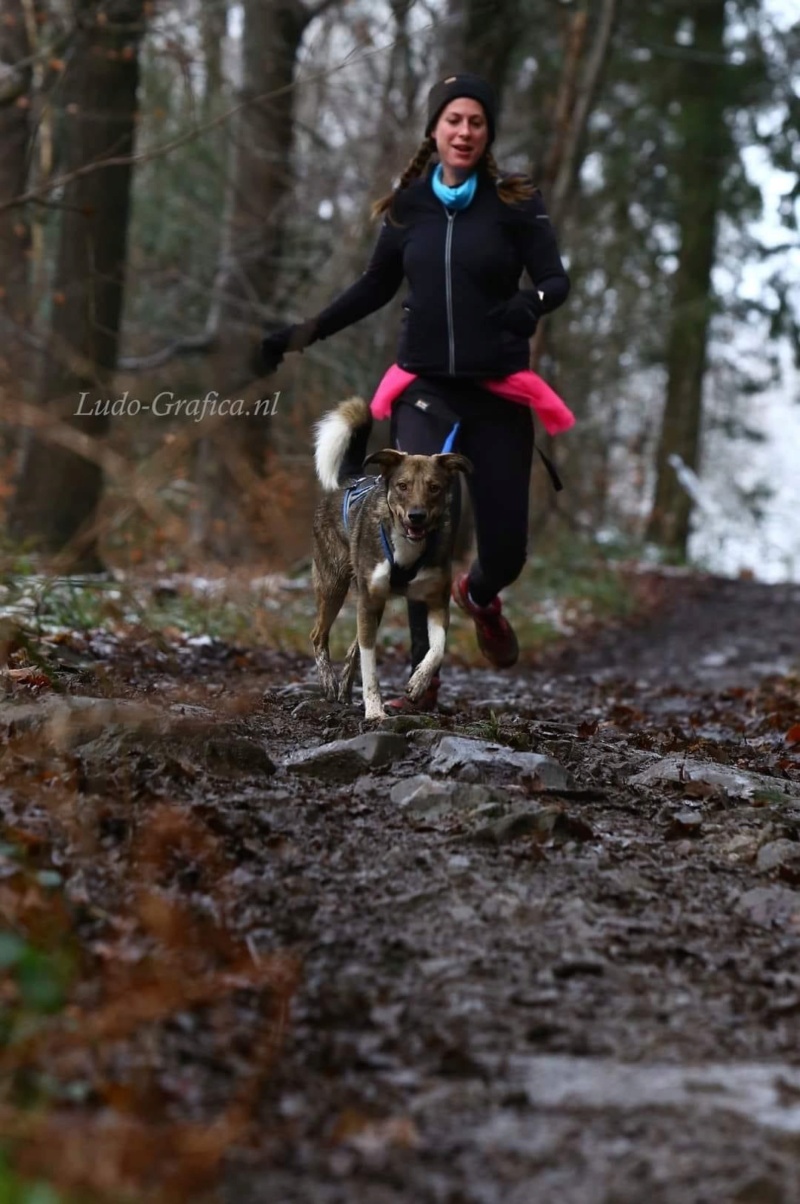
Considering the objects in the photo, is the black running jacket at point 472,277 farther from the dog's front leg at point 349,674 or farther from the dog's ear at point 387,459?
the dog's front leg at point 349,674

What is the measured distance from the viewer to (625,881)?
13.7 feet

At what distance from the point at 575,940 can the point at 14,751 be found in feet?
6.52

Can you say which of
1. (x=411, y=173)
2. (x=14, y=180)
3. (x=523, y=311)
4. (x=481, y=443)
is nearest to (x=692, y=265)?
(x=14, y=180)

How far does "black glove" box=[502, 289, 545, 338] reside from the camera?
626cm

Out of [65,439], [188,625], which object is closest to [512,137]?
[188,625]

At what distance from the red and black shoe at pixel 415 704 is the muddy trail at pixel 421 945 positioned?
0.82 feet

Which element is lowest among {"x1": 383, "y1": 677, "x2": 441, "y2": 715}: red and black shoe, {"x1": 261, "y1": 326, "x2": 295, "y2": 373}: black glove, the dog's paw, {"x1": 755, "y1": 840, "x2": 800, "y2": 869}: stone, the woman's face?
{"x1": 755, "y1": 840, "x2": 800, "y2": 869}: stone

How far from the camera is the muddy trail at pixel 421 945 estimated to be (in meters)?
2.71

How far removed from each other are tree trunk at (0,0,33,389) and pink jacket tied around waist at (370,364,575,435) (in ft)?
17.3

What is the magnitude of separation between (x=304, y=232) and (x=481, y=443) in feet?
36.1

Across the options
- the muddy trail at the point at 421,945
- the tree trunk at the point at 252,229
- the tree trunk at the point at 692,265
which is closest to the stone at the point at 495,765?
the muddy trail at the point at 421,945

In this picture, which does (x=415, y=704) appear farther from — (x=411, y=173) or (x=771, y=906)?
(x=771, y=906)

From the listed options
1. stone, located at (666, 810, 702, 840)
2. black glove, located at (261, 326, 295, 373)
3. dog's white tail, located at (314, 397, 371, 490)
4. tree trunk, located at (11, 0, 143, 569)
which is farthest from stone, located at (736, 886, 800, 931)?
tree trunk, located at (11, 0, 143, 569)

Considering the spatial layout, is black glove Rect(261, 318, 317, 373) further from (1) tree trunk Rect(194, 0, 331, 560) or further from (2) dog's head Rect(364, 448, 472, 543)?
(1) tree trunk Rect(194, 0, 331, 560)
